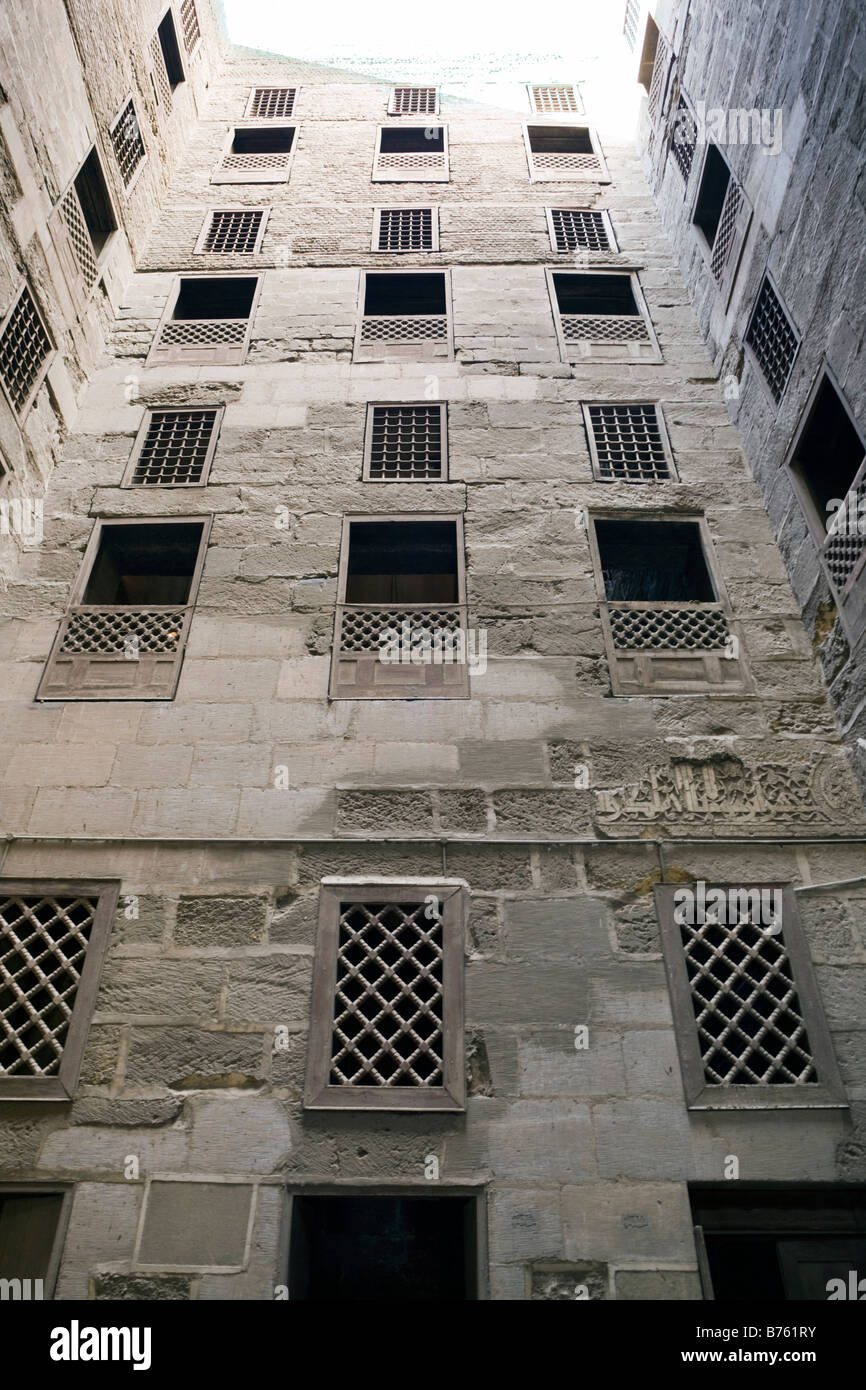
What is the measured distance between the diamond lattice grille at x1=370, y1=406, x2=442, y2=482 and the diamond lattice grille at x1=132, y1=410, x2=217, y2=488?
61.5 inches

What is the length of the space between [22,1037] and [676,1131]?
3666mm

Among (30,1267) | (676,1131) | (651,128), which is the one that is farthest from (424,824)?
(651,128)

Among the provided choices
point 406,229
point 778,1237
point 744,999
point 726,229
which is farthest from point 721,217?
point 778,1237

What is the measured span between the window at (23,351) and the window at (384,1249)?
6.61m

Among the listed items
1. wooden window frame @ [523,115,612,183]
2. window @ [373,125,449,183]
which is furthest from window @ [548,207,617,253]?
window @ [373,125,449,183]

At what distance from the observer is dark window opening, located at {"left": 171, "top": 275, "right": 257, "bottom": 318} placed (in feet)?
33.2

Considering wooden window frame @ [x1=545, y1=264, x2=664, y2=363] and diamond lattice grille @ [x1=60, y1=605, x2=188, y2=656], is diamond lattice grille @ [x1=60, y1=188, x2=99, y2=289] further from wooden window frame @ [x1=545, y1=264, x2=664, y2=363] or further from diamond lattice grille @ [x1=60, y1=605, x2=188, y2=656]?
wooden window frame @ [x1=545, y1=264, x2=664, y2=363]

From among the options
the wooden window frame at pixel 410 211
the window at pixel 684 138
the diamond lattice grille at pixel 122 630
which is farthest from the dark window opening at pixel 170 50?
the diamond lattice grille at pixel 122 630

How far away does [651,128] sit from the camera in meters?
11.9

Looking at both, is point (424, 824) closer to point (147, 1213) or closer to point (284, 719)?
point (284, 719)

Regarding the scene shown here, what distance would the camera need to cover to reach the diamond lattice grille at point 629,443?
25.7ft

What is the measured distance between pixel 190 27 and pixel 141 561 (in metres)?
10.5

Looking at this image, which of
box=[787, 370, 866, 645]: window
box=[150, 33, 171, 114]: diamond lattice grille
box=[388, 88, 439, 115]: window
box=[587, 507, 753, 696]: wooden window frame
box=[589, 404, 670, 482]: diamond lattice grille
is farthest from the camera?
box=[388, 88, 439, 115]: window

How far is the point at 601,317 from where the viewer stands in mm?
9328
